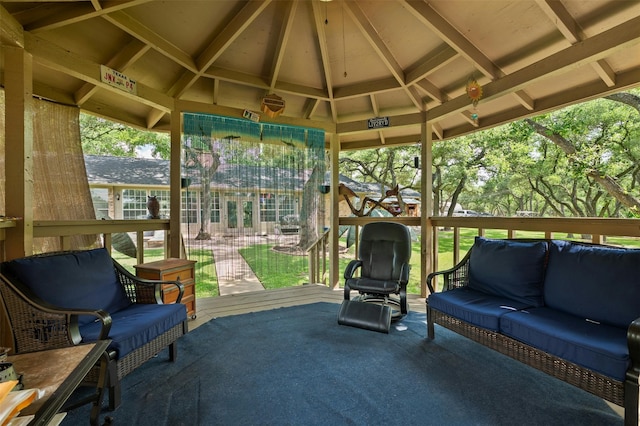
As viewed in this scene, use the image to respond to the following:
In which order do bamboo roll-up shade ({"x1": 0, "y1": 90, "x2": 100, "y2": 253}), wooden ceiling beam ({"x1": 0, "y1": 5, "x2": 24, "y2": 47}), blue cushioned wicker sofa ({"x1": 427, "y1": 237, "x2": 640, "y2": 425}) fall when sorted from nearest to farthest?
blue cushioned wicker sofa ({"x1": 427, "y1": 237, "x2": 640, "y2": 425}), wooden ceiling beam ({"x1": 0, "y1": 5, "x2": 24, "y2": 47}), bamboo roll-up shade ({"x1": 0, "y1": 90, "x2": 100, "y2": 253})

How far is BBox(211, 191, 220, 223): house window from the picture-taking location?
373cm

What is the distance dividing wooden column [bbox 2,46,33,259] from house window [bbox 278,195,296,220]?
101 inches

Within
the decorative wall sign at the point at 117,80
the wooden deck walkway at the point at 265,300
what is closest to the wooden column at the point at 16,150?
the decorative wall sign at the point at 117,80

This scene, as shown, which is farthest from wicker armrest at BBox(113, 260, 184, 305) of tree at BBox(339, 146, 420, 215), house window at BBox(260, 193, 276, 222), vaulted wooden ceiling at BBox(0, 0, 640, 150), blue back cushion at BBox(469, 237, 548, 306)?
tree at BBox(339, 146, 420, 215)

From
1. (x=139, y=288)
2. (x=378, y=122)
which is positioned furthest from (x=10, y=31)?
(x=378, y=122)

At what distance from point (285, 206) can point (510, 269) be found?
110 inches

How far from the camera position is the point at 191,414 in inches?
69.6

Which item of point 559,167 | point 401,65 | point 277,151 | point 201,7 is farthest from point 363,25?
point 559,167

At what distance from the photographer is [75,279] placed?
6.93 ft

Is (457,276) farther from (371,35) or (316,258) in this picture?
(371,35)

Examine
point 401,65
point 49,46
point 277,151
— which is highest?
point 401,65

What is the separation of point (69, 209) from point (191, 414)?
2866 millimetres

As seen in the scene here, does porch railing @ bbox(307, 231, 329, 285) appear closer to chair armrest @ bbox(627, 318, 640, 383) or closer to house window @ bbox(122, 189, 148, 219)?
chair armrest @ bbox(627, 318, 640, 383)

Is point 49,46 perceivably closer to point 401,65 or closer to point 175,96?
point 175,96
